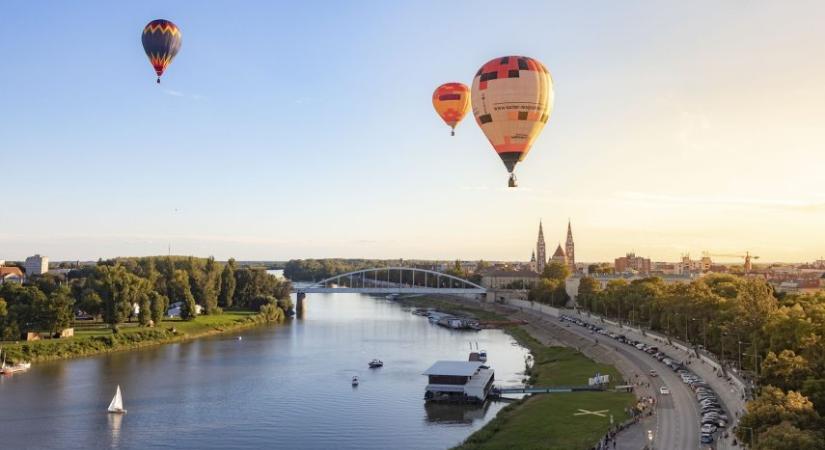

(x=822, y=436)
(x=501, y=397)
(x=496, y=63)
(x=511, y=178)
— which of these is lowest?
(x=501, y=397)

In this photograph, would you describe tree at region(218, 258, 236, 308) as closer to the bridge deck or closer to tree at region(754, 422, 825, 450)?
the bridge deck

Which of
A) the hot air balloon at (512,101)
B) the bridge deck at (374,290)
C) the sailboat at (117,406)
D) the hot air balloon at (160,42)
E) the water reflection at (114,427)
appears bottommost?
the water reflection at (114,427)

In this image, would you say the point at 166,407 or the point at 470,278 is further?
the point at 470,278

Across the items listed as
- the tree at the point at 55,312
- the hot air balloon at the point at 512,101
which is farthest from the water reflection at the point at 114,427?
the tree at the point at 55,312

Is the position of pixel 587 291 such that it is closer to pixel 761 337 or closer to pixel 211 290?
pixel 211 290

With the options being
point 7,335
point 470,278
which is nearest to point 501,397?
point 7,335

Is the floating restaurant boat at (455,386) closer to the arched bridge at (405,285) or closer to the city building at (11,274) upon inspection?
the arched bridge at (405,285)

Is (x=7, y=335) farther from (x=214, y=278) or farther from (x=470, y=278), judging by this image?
(x=470, y=278)
